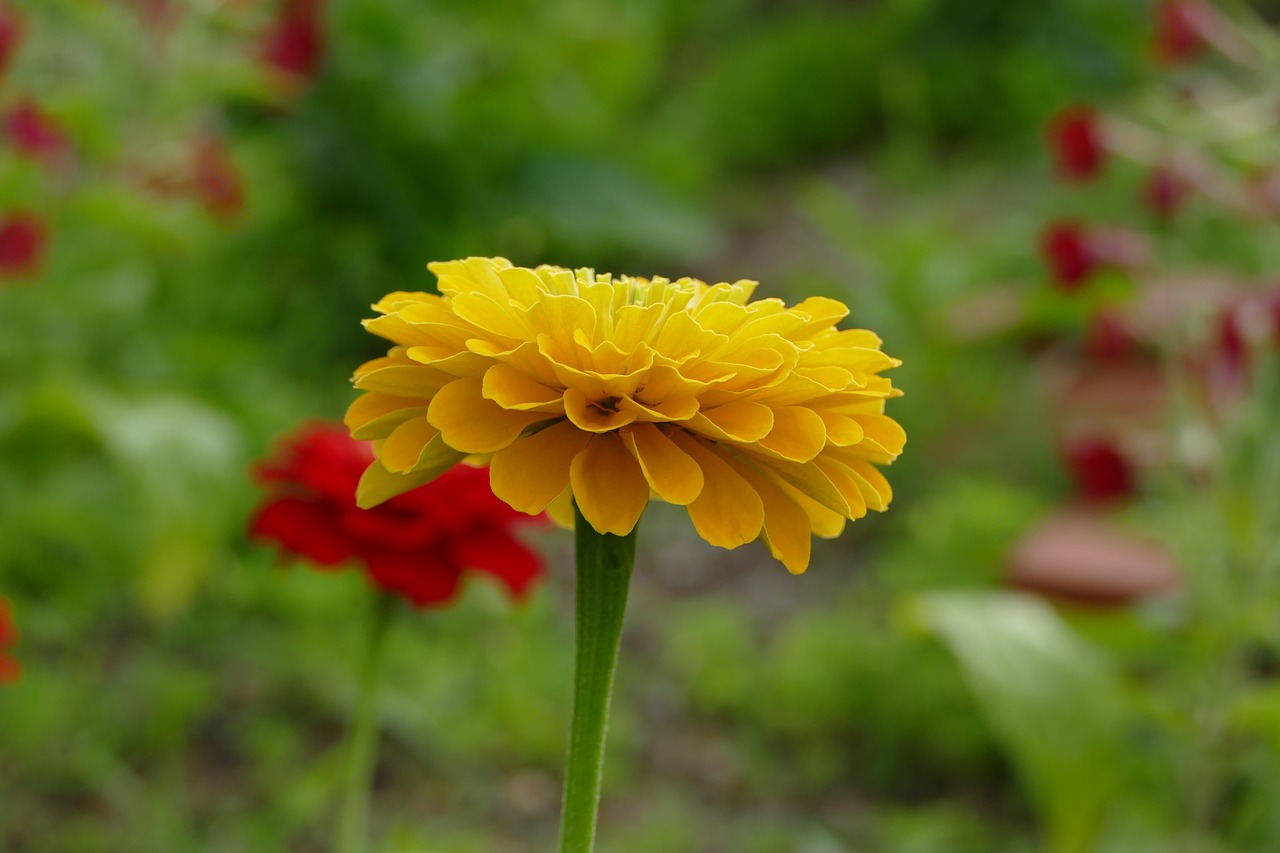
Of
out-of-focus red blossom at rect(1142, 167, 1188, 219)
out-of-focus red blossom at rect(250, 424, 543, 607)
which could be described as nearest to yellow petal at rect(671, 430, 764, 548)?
out-of-focus red blossom at rect(250, 424, 543, 607)

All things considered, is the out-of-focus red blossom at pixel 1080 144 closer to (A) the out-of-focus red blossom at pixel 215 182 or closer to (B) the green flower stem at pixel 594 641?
(A) the out-of-focus red blossom at pixel 215 182

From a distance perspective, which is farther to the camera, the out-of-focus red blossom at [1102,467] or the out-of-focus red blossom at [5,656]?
the out-of-focus red blossom at [1102,467]

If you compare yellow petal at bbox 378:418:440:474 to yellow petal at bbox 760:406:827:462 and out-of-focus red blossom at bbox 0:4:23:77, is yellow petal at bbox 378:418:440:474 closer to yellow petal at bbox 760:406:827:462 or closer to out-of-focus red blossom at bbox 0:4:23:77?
yellow petal at bbox 760:406:827:462

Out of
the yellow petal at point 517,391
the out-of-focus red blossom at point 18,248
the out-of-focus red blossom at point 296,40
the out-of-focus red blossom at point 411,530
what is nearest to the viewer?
the yellow petal at point 517,391

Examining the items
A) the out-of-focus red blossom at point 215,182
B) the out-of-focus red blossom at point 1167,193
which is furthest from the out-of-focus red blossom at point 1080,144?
the out-of-focus red blossom at point 215,182

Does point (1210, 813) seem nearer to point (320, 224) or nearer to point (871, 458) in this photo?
point (871, 458)

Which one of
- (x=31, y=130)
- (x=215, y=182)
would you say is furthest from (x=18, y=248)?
(x=215, y=182)

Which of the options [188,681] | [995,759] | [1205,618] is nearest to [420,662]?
[188,681]

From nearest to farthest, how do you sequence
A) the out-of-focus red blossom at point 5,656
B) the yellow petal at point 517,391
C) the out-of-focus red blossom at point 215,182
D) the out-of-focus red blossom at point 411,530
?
the yellow petal at point 517,391 < the out-of-focus red blossom at point 5,656 < the out-of-focus red blossom at point 411,530 < the out-of-focus red blossom at point 215,182
